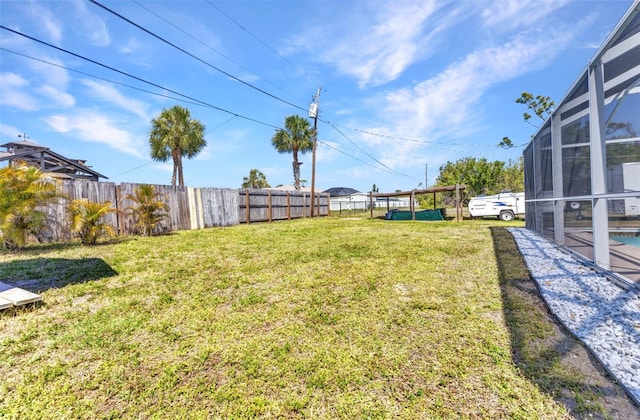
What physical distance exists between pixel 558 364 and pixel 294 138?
73.4ft

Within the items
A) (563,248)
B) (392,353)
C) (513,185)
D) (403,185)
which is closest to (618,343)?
(392,353)

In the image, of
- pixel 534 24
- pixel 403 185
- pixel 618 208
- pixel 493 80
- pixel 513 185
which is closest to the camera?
pixel 618 208

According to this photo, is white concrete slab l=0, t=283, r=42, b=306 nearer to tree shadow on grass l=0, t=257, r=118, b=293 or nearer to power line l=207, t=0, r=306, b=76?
tree shadow on grass l=0, t=257, r=118, b=293

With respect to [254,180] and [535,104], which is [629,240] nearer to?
[535,104]

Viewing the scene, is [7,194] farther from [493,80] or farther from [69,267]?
[493,80]

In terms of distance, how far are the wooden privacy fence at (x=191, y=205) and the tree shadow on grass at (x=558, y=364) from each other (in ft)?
29.5

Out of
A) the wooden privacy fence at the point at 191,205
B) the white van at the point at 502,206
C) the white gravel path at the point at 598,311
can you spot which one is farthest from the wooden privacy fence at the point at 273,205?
the white gravel path at the point at 598,311

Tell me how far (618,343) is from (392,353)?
176 centimetres

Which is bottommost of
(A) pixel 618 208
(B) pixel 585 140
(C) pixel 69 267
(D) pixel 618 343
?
(D) pixel 618 343

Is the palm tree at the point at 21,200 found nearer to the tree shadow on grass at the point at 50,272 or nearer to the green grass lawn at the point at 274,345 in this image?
the tree shadow on grass at the point at 50,272

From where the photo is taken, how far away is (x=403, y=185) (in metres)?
47.2

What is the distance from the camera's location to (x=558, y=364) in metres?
1.89

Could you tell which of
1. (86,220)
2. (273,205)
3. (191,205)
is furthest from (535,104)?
(86,220)

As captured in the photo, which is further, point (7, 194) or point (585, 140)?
point (7, 194)
